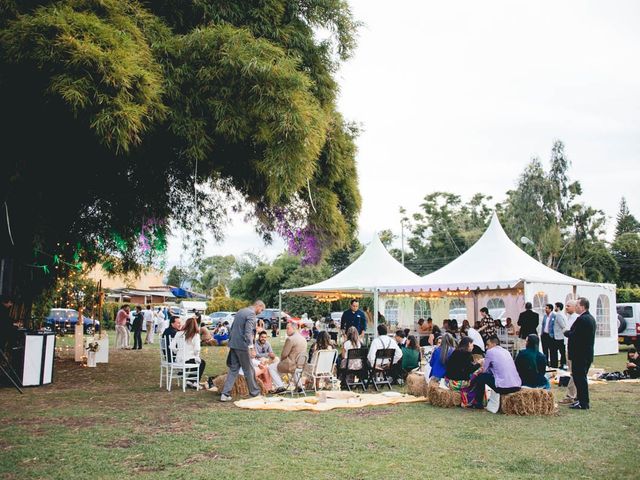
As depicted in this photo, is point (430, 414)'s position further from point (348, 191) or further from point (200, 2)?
point (200, 2)

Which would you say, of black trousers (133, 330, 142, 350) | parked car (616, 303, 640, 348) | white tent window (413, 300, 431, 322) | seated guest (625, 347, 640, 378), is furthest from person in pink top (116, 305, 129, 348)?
parked car (616, 303, 640, 348)

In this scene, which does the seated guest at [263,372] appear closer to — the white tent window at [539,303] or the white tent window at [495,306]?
the white tent window at [539,303]

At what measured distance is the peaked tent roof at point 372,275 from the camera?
1958 cm

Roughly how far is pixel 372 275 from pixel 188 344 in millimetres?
10261

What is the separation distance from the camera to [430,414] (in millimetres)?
8305

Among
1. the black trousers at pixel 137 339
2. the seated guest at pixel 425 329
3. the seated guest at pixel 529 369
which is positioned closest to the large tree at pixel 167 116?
the seated guest at pixel 529 369

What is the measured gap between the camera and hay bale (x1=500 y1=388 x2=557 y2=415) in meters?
8.29

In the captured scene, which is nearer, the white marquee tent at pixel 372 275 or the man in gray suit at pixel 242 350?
the man in gray suit at pixel 242 350

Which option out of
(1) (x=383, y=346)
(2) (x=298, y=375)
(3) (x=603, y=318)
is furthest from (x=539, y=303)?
(2) (x=298, y=375)

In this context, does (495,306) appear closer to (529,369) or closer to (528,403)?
(529,369)

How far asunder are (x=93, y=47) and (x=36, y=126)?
172 centimetres

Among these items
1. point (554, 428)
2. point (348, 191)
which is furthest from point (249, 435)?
point (348, 191)

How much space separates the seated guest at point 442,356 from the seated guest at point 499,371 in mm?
931

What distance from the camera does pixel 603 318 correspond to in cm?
1933
